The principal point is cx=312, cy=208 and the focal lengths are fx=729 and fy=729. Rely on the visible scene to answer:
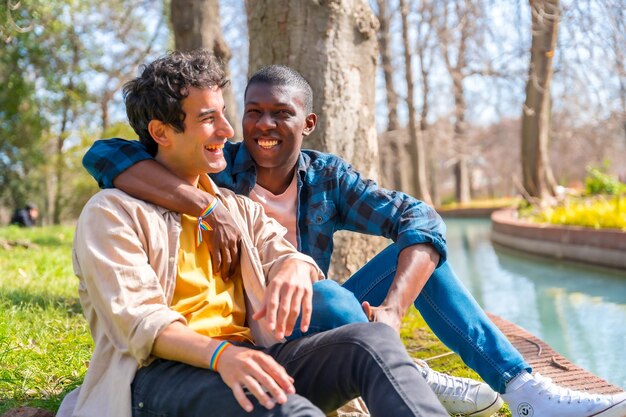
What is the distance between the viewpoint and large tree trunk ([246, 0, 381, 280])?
4691mm

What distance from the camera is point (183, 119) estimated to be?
2367 millimetres

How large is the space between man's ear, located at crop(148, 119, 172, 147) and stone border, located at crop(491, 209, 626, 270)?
719 centimetres

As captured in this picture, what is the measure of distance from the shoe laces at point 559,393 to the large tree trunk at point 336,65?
2.18 metres

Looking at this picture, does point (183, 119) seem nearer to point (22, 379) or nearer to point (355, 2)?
point (22, 379)

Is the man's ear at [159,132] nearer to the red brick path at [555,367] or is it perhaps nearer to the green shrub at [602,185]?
the red brick path at [555,367]

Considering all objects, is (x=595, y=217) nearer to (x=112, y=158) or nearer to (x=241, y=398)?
(x=112, y=158)

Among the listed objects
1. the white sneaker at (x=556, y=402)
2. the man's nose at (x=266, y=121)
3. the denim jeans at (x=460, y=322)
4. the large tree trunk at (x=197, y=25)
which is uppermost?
the large tree trunk at (x=197, y=25)

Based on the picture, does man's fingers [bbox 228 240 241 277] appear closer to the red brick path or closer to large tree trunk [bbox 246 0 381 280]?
the red brick path

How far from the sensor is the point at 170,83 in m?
2.34

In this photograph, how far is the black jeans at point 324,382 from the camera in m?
1.84

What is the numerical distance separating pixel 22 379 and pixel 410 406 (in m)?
1.94

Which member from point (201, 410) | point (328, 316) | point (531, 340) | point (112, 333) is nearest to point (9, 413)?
point (112, 333)

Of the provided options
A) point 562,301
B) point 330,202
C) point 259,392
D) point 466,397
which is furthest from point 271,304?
point 562,301

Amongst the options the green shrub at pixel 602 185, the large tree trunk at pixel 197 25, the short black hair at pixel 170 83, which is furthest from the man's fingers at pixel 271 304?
the green shrub at pixel 602 185
